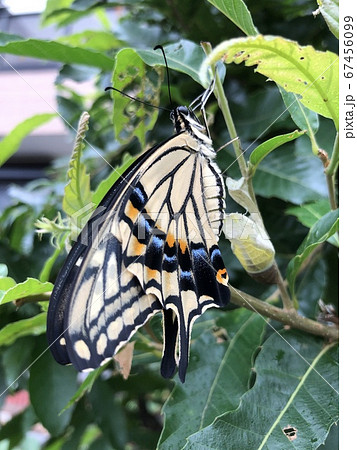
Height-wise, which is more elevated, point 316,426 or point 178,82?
point 178,82

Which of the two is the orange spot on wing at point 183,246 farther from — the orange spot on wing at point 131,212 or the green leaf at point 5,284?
the green leaf at point 5,284

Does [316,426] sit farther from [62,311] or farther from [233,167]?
[233,167]

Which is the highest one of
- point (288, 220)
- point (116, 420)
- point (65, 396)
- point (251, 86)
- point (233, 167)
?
point (251, 86)

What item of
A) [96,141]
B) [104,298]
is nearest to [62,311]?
[104,298]

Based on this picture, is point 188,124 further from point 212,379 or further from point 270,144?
point 212,379

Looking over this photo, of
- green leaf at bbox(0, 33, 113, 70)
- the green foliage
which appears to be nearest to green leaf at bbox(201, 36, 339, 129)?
the green foliage
